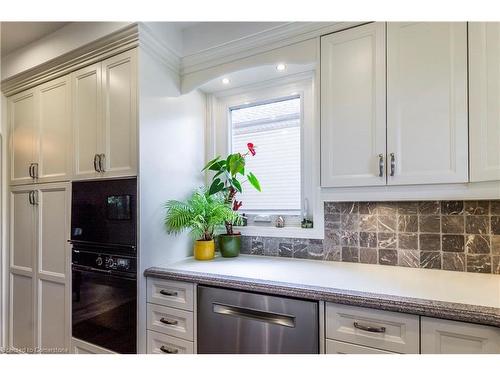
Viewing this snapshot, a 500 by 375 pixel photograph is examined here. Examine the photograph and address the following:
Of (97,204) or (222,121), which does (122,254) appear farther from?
(222,121)

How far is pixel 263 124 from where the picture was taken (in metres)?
2.19

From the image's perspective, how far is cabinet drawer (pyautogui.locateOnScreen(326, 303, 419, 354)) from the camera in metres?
1.08

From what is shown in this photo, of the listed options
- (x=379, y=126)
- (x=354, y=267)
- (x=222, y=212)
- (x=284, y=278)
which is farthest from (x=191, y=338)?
(x=379, y=126)

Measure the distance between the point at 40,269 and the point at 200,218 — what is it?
1.44 meters

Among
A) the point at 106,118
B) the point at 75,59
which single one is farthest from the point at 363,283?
the point at 75,59

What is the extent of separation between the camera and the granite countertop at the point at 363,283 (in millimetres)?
1036

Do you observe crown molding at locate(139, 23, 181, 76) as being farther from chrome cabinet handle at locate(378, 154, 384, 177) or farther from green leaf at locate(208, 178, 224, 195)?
chrome cabinet handle at locate(378, 154, 384, 177)

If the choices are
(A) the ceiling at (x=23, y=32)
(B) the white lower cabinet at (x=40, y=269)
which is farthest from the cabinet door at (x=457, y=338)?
(A) the ceiling at (x=23, y=32)

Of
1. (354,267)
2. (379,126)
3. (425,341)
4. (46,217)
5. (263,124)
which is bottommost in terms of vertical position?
(425,341)

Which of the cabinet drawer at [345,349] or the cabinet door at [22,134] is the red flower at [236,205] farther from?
the cabinet door at [22,134]

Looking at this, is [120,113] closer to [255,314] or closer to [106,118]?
[106,118]

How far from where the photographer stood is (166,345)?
1.59 meters

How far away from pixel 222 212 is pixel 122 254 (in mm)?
680

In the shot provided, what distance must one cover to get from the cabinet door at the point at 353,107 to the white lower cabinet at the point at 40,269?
1.90 metres
